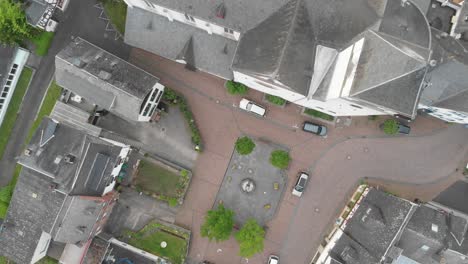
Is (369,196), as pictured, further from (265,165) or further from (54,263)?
(54,263)

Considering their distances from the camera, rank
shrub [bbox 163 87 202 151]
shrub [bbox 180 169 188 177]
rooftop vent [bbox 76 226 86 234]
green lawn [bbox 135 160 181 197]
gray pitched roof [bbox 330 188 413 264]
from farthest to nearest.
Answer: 1. green lawn [bbox 135 160 181 197]
2. shrub [bbox 180 169 188 177]
3. shrub [bbox 163 87 202 151]
4. rooftop vent [bbox 76 226 86 234]
5. gray pitched roof [bbox 330 188 413 264]

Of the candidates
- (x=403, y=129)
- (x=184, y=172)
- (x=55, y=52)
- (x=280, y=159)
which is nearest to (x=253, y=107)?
(x=280, y=159)

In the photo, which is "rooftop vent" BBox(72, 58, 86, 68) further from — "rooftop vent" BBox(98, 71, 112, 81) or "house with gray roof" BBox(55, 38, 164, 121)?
"rooftop vent" BBox(98, 71, 112, 81)

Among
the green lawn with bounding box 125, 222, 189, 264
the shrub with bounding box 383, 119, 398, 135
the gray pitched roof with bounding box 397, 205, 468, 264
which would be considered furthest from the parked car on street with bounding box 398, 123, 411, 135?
the green lawn with bounding box 125, 222, 189, 264

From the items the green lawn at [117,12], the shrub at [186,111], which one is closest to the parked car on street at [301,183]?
the shrub at [186,111]

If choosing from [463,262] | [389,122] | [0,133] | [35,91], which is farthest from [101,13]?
[463,262]

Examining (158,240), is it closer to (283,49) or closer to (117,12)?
(283,49)
